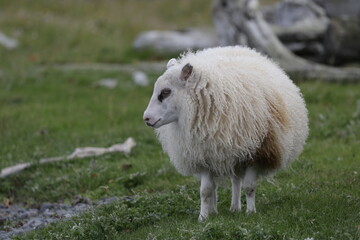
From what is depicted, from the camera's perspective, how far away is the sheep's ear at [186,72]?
791cm

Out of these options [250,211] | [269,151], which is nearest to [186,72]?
[269,151]

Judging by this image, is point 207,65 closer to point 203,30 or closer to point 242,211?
point 242,211

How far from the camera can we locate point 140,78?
20406mm

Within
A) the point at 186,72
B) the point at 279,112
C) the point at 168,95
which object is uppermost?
the point at 186,72

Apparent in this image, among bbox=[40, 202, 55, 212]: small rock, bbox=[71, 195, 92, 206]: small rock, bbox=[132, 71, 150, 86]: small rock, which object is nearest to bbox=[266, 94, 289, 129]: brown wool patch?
bbox=[71, 195, 92, 206]: small rock

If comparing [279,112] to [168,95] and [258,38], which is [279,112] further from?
Answer: [258,38]

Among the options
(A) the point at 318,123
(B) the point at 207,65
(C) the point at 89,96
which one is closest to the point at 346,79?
(A) the point at 318,123

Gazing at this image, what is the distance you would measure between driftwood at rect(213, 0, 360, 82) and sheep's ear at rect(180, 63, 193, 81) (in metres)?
10.8

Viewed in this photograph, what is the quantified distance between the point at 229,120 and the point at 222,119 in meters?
0.09

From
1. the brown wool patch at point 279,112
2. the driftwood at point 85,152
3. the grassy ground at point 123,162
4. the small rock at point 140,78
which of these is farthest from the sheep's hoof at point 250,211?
the small rock at point 140,78

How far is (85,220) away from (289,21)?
15.8 m

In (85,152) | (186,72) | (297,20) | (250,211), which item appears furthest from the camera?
(297,20)

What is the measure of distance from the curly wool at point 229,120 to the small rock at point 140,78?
11631 mm

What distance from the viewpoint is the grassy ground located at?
311 inches
